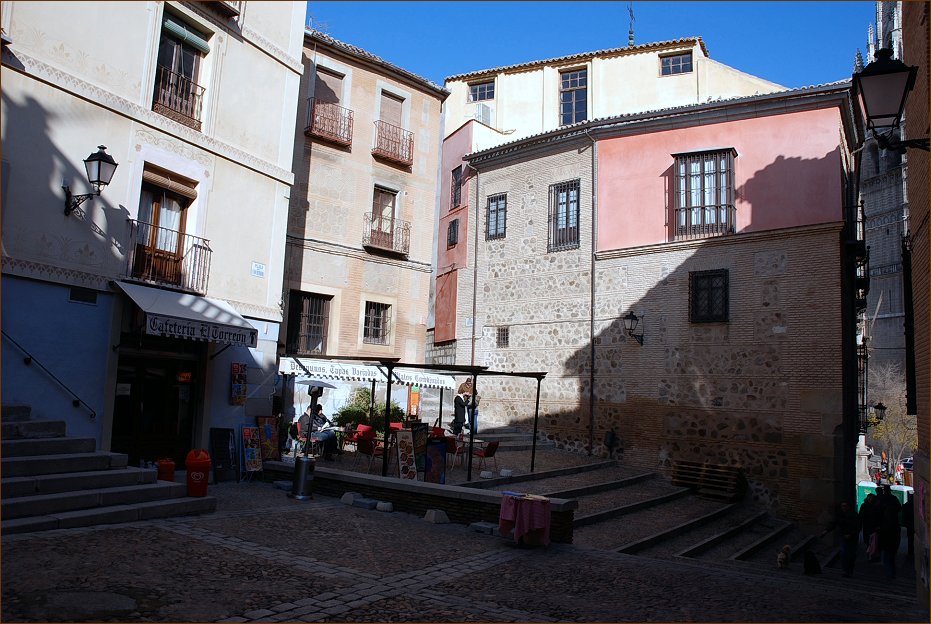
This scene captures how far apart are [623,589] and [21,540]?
6.41 meters

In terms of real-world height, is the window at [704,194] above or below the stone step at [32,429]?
A: above

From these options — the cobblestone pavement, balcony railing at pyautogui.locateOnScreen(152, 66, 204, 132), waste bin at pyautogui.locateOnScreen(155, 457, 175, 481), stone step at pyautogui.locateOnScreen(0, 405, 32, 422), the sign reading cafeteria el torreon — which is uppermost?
balcony railing at pyautogui.locateOnScreen(152, 66, 204, 132)

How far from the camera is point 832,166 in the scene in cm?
1572

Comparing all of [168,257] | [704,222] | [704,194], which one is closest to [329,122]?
[168,257]

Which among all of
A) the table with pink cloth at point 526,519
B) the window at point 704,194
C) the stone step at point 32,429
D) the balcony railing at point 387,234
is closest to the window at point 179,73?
the stone step at point 32,429

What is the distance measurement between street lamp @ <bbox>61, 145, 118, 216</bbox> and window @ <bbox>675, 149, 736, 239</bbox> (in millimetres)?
13237

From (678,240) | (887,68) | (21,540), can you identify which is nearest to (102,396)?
(21,540)

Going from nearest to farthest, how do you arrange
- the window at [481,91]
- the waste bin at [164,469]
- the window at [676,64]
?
the waste bin at [164,469], the window at [676,64], the window at [481,91]

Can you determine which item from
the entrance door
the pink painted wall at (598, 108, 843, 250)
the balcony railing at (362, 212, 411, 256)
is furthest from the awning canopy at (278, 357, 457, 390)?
the pink painted wall at (598, 108, 843, 250)

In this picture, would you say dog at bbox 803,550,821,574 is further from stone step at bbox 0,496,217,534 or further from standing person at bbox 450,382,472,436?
stone step at bbox 0,496,217,534

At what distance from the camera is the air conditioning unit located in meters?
26.9

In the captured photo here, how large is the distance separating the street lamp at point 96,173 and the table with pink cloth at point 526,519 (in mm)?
8080

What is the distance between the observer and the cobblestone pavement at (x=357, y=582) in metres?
5.70

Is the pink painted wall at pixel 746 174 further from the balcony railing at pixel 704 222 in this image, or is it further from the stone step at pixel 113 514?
the stone step at pixel 113 514
